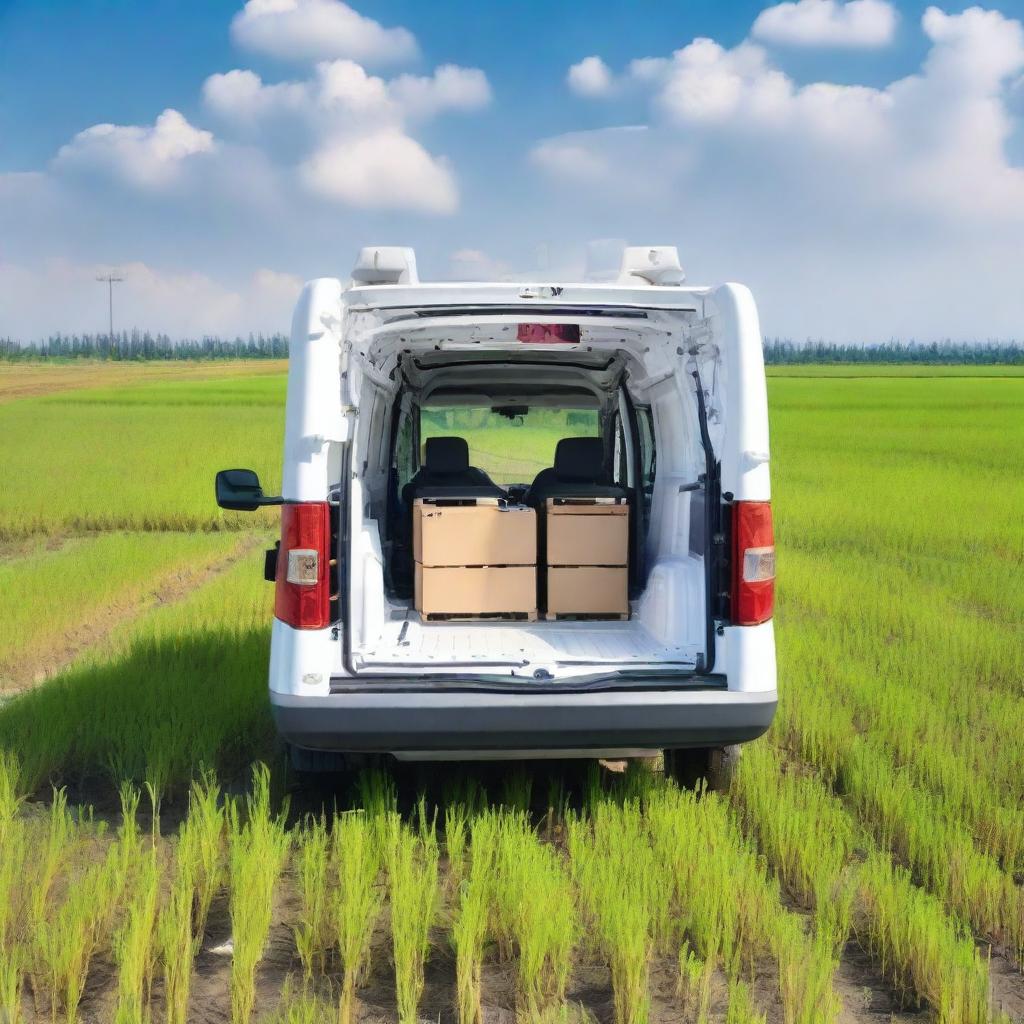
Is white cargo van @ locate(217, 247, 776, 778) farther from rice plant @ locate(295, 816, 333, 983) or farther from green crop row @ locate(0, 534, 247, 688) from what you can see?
green crop row @ locate(0, 534, 247, 688)

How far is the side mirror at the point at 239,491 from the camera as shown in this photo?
4457mm

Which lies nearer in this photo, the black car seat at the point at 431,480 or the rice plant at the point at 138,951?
the rice plant at the point at 138,951

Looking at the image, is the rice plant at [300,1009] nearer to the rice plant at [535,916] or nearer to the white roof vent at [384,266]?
the rice plant at [535,916]

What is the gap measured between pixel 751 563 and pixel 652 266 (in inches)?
62.6

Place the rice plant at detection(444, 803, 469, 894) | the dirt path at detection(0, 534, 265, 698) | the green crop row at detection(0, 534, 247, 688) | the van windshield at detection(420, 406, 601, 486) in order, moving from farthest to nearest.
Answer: the green crop row at detection(0, 534, 247, 688)
the dirt path at detection(0, 534, 265, 698)
the van windshield at detection(420, 406, 601, 486)
the rice plant at detection(444, 803, 469, 894)

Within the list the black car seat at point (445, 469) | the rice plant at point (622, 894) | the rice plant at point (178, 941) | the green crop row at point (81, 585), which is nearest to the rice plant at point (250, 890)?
the rice plant at point (178, 941)

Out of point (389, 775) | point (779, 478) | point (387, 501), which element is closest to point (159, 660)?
point (387, 501)

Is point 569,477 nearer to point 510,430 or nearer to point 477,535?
point 510,430

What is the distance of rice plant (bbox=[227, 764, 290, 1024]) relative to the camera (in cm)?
327

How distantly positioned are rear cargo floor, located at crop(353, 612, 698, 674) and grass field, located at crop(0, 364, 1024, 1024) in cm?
60

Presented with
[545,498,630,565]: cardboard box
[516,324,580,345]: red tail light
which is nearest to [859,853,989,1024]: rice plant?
[545,498,630,565]: cardboard box

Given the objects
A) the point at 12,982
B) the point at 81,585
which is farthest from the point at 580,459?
the point at 81,585

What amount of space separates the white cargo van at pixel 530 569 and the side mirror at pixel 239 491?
0.5 inches

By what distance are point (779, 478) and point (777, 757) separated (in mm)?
15991
